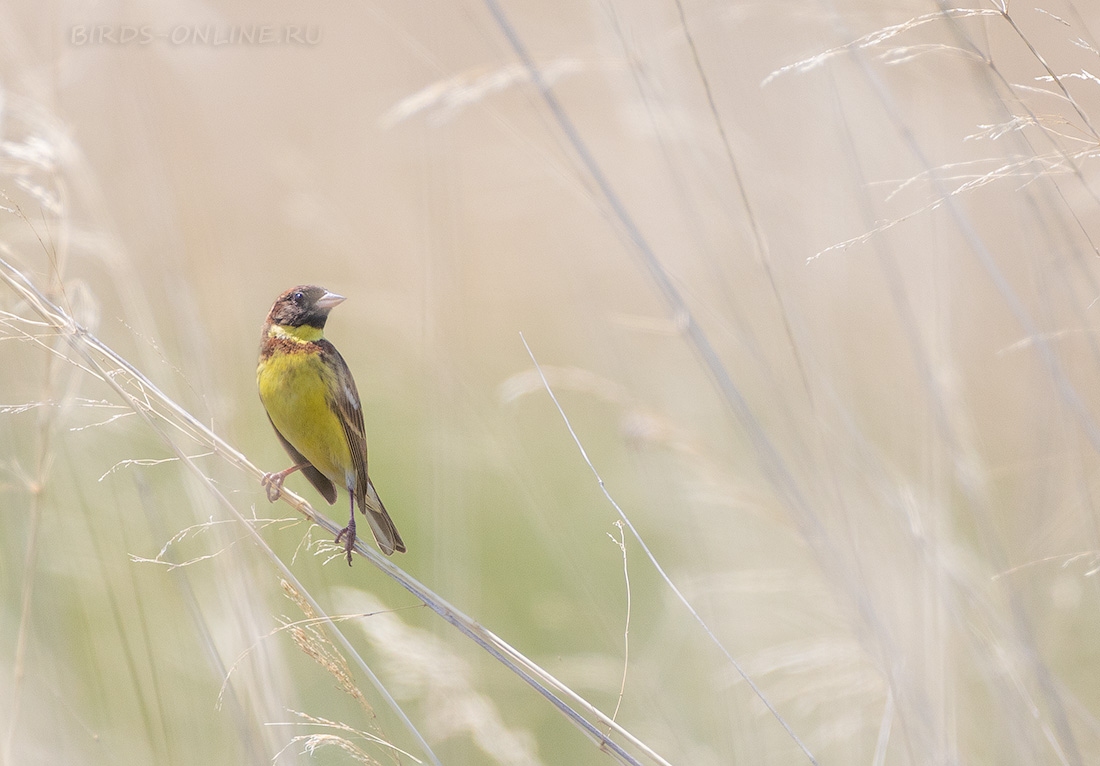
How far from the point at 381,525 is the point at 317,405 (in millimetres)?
499

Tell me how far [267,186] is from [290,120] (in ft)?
2.71

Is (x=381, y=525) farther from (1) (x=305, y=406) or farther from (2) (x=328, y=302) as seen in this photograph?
(2) (x=328, y=302)

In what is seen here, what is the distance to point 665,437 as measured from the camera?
222 cm

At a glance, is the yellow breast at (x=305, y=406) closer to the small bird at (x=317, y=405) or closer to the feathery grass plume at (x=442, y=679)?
the small bird at (x=317, y=405)

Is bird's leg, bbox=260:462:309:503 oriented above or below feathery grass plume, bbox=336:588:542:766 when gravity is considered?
above

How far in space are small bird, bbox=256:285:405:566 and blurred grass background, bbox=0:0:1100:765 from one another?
197 mm

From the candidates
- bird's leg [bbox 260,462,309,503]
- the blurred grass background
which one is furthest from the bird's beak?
bird's leg [bbox 260,462,309,503]

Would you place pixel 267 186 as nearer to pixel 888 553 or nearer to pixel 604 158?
pixel 604 158

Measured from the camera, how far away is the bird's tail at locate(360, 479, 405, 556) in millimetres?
2926

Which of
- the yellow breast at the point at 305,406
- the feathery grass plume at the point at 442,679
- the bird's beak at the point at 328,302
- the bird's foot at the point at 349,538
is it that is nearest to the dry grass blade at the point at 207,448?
the bird's foot at the point at 349,538

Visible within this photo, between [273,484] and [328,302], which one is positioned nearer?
[273,484]

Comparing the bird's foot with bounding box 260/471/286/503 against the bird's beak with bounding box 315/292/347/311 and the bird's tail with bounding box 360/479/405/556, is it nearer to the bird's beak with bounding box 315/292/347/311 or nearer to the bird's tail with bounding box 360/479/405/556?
the bird's tail with bounding box 360/479/405/556

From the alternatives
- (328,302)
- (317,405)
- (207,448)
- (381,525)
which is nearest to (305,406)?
(317,405)

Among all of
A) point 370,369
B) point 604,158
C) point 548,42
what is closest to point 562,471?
point 370,369
